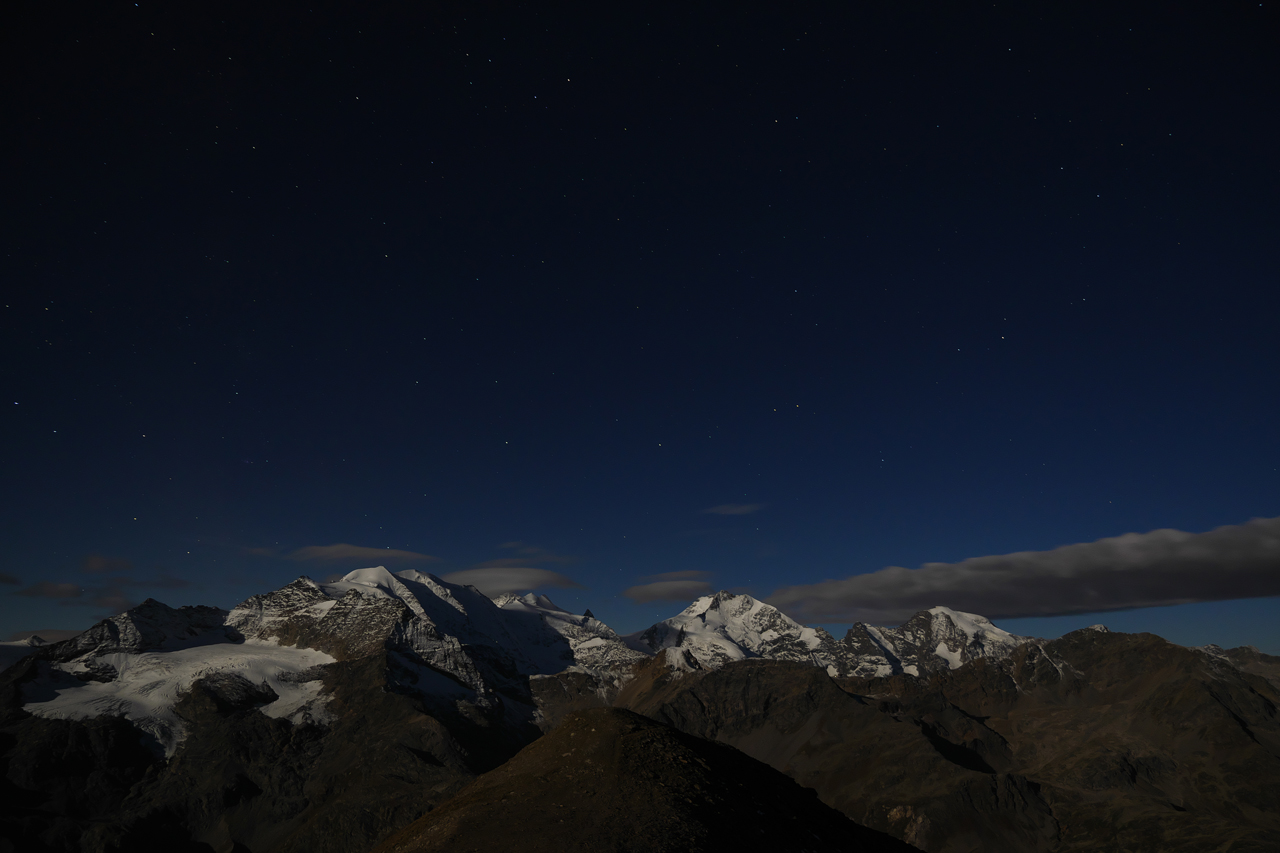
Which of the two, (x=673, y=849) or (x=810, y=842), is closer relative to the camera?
(x=673, y=849)

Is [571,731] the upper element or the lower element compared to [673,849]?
upper

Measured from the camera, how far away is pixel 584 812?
47250 millimetres

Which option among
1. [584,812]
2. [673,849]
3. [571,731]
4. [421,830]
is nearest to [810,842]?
[673,849]

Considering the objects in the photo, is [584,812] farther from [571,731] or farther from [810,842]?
[810,842]

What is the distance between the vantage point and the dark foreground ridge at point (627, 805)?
44344mm

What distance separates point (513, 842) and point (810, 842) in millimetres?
22437

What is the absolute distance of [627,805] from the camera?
47.8 metres

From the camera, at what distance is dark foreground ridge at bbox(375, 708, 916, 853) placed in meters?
44.3

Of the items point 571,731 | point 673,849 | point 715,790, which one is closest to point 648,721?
point 571,731

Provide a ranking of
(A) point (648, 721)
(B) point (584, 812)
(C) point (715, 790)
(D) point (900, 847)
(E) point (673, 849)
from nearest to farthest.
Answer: (E) point (673, 849) → (B) point (584, 812) → (C) point (715, 790) → (D) point (900, 847) → (A) point (648, 721)

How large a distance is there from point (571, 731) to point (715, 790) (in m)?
14.2

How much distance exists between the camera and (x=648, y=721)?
2544 inches

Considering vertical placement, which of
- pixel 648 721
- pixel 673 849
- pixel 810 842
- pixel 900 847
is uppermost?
pixel 648 721

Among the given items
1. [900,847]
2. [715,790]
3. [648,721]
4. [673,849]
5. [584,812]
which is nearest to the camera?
[673,849]
